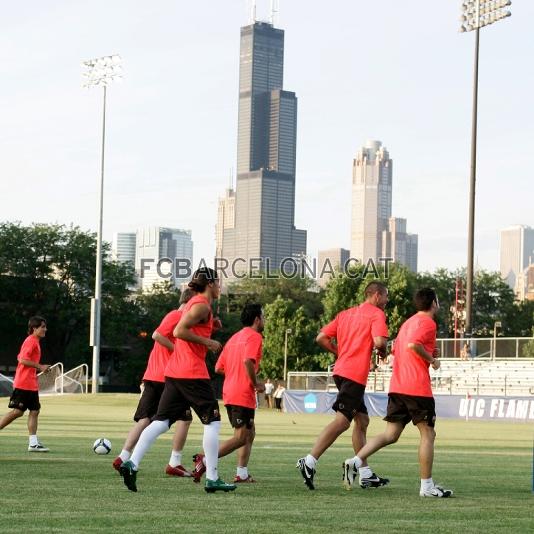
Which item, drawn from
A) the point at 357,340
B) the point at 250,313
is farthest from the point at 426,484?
the point at 250,313

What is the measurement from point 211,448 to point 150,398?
2673 mm

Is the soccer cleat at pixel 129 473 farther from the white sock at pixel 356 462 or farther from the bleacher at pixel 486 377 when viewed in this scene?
the bleacher at pixel 486 377

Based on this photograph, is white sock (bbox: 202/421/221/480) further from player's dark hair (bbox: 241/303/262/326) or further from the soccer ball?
the soccer ball

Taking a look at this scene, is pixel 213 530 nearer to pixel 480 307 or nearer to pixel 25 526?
pixel 25 526

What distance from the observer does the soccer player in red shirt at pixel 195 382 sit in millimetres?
11492

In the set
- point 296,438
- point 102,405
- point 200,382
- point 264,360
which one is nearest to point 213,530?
point 200,382

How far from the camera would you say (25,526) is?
8.74m

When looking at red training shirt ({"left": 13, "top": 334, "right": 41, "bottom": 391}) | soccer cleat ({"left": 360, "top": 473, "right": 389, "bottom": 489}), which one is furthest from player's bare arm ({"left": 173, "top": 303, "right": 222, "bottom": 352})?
red training shirt ({"left": 13, "top": 334, "right": 41, "bottom": 391})

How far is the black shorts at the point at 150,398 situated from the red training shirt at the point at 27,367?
3570mm

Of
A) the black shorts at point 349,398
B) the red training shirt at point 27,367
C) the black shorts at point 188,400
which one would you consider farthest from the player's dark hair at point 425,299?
the red training shirt at point 27,367

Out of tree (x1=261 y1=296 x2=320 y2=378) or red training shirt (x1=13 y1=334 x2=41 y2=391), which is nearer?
red training shirt (x1=13 y1=334 x2=41 y2=391)

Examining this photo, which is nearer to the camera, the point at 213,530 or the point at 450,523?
the point at 213,530

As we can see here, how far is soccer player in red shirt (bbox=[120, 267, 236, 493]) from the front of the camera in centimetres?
1149

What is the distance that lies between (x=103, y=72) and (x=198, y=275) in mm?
55324
